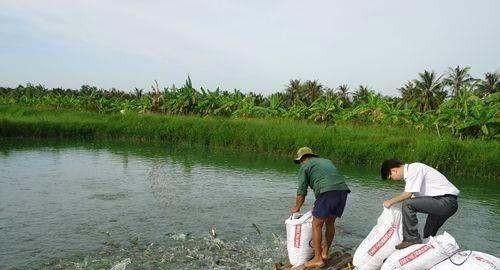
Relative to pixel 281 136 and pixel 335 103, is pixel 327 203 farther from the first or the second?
pixel 335 103

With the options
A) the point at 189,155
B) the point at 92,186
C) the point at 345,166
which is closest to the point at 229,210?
the point at 92,186

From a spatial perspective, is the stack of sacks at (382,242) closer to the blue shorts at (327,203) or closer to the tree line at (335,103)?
the blue shorts at (327,203)

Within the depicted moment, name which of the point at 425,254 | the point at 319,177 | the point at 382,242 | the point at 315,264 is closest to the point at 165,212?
the point at 315,264

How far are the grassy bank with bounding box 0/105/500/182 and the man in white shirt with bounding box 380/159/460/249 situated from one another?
1163cm

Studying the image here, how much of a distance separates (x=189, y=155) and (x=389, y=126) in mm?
9975

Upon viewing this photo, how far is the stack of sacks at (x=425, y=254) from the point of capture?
495cm

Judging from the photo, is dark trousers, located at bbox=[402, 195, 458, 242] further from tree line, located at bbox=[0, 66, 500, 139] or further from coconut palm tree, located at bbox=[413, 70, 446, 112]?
coconut palm tree, located at bbox=[413, 70, 446, 112]

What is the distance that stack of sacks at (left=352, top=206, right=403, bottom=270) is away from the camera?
5.45 m

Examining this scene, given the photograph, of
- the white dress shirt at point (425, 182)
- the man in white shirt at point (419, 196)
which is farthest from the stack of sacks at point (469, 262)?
the white dress shirt at point (425, 182)

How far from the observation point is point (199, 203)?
11.2m

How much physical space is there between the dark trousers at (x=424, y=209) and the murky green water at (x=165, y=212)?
2.26m

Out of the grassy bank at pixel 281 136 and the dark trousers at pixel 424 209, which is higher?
the dark trousers at pixel 424 209

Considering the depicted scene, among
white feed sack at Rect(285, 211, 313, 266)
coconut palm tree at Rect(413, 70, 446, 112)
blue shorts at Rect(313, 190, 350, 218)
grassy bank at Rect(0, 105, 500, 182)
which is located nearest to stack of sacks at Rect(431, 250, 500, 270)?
blue shorts at Rect(313, 190, 350, 218)

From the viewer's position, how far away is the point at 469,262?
481 cm
